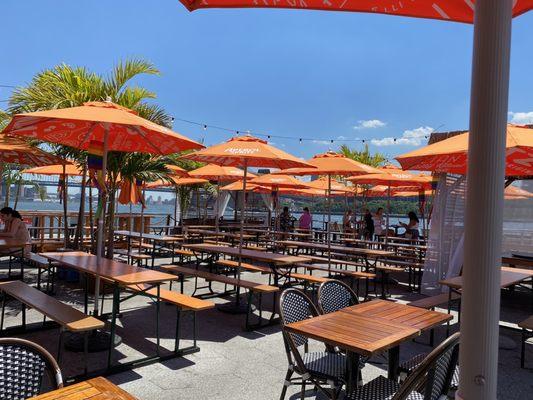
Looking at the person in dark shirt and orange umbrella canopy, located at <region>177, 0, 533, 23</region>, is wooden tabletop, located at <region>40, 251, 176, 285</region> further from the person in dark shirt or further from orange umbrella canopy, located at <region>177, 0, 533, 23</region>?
the person in dark shirt

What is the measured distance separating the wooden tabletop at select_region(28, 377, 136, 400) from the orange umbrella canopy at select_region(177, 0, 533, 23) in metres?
2.02

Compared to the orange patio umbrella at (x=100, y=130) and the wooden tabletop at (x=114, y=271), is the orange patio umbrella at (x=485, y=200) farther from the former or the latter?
the orange patio umbrella at (x=100, y=130)

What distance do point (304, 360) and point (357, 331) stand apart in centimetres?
67

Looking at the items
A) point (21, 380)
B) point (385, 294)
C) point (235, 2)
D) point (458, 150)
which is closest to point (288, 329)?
point (21, 380)

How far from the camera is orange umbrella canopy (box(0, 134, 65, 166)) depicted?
6563mm

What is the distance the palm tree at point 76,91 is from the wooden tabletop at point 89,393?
5.96 m

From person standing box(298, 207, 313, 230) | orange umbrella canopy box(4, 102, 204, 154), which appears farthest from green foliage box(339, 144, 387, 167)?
orange umbrella canopy box(4, 102, 204, 154)

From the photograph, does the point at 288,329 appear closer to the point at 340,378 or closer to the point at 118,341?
the point at 340,378

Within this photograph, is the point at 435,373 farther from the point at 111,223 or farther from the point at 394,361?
the point at 111,223

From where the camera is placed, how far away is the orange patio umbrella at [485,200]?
4.84 feet

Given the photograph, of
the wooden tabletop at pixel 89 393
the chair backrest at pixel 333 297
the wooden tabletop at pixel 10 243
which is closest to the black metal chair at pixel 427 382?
the chair backrest at pixel 333 297

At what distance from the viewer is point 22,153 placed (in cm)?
715

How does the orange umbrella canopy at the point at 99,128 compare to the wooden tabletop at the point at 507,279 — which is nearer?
the orange umbrella canopy at the point at 99,128

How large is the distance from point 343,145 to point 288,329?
19.9 metres
